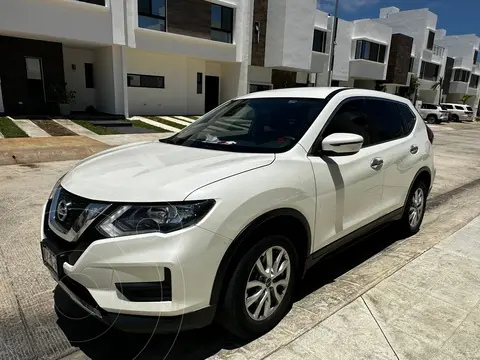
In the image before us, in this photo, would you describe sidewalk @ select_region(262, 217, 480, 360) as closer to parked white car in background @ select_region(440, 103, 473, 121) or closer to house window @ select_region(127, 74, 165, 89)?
house window @ select_region(127, 74, 165, 89)

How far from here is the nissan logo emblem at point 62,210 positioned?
2277mm

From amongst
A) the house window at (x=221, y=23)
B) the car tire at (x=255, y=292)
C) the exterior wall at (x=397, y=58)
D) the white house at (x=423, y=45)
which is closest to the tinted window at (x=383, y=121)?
the car tire at (x=255, y=292)

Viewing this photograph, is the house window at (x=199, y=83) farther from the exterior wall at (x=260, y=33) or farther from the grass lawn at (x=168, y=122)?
the grass lawn at (x=168, y=122)

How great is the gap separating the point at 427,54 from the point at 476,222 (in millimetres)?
43662

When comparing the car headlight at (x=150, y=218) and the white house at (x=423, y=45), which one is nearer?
the car headlight at (x=150, y=218)

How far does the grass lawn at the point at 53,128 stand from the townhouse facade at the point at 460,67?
50.5 meters

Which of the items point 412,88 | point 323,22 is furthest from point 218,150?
point 412,88

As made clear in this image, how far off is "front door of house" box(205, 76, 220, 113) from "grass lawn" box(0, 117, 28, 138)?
39.1 ft

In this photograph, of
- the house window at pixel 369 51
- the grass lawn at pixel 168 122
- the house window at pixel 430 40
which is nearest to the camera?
the grass lawn at pixel 168 122

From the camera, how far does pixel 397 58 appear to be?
1358 inches

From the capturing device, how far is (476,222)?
17.2ft

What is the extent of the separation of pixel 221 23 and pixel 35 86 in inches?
398

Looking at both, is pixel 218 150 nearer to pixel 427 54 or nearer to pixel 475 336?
pixel 475 336

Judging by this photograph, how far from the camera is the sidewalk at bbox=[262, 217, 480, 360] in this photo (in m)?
2.46
